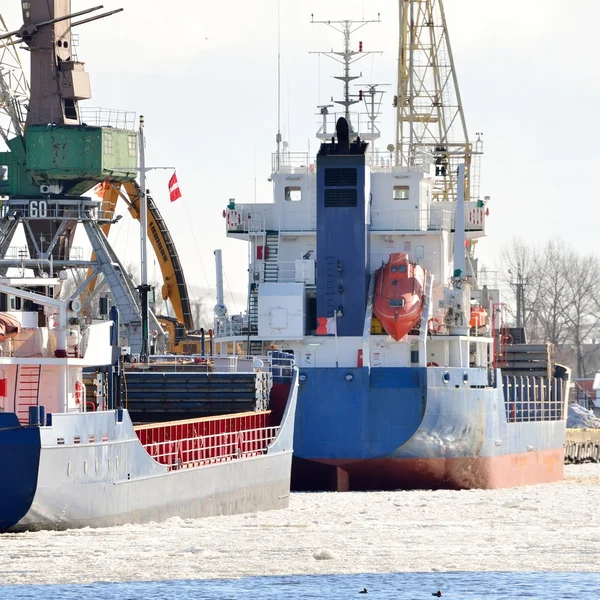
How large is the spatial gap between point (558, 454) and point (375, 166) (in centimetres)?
1089

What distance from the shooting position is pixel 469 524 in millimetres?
32250

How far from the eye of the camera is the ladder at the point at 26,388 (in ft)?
98.1

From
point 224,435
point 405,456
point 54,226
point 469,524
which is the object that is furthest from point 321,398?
point 54,226

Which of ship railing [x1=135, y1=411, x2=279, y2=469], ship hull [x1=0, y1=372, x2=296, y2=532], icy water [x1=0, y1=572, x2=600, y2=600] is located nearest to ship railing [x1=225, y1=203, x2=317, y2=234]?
ship railing [x1=135, y1=411, x2=279, y2=469]

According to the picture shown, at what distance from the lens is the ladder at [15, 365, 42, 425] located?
29.9 meters

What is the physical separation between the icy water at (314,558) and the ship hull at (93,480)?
30cm

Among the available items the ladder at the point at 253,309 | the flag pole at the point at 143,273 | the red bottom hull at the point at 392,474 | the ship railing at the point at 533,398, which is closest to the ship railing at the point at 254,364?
the flag pole at the point at 143,273

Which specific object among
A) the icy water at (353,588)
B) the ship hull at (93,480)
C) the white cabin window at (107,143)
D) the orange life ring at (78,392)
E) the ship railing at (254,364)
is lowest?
the icy water at (353,588)

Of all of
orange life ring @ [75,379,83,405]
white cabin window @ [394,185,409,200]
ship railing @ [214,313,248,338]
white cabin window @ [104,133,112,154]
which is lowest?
orange life ring @ [75,379,83,405]

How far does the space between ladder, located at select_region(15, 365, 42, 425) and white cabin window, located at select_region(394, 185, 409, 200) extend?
60.0 ft

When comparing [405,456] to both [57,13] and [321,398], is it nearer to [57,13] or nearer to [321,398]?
[321,398]

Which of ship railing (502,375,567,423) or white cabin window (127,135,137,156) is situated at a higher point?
white cabin window (127,135,137,156)

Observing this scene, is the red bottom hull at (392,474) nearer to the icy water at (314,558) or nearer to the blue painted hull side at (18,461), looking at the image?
the icy water at (314,558)

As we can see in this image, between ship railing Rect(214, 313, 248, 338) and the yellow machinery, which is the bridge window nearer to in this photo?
ship railing Rect(214, 313, 248, 338)
